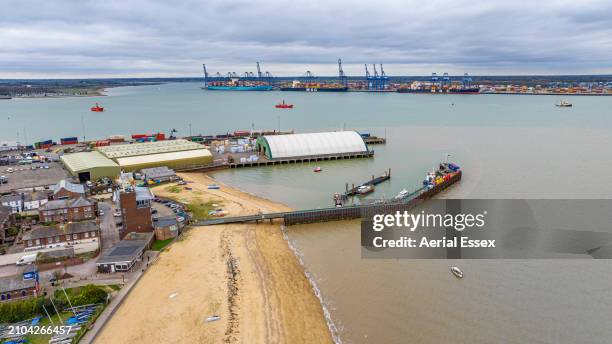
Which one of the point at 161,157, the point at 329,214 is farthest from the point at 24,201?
the point at 329,214

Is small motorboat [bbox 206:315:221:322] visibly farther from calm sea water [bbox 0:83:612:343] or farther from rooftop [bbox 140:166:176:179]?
rooftop [bbox 140:166:176:179]


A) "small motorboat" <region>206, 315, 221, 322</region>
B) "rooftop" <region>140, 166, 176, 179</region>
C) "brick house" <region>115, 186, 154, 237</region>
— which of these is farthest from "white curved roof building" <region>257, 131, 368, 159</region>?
"small motorboat" <region>206, 315, 221, 322</region>

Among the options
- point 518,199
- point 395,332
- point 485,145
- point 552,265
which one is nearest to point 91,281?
point 395,332

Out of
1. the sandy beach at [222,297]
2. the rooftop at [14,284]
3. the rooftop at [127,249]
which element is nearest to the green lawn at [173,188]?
the sandy beach at [222,297]

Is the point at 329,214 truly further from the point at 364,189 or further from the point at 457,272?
the point at 457,272

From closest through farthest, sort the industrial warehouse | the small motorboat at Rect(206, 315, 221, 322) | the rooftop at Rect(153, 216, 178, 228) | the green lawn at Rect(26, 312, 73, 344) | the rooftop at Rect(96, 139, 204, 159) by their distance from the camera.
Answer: the green lawn at Rect(26, 312, 73, 344), the small motorboat at Rect(206, 315, 221, 322), the rooftop at Rect(153, 216, 178, 228), the industrial warehouse, the rooftop at Rect(96, 139, 204, 159)

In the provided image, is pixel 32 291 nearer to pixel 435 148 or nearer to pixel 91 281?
pixel 91 281
